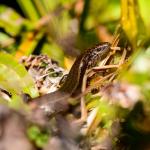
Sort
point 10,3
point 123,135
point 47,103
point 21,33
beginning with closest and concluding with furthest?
point 123,135 → point 47,103 → point 21,33 → point 10,3

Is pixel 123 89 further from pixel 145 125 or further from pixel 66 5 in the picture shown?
pixel 66 5

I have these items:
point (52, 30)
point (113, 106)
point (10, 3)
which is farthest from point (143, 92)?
point (10, 3)

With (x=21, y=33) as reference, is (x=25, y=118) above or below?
below

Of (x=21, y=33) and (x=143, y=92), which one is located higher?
(x=21, y=33)

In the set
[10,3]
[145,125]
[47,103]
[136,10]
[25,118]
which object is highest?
[10,3]

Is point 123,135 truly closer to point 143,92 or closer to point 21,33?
point 143,92

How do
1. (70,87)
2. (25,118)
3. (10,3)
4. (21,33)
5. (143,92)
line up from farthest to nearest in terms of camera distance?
(10,3)
(21,33)
(70,87)
(25,118)
(143,92)

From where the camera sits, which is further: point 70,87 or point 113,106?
point 70,87

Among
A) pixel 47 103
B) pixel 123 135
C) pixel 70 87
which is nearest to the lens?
pixel 123 135

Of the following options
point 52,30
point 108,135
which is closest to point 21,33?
point 52,30
